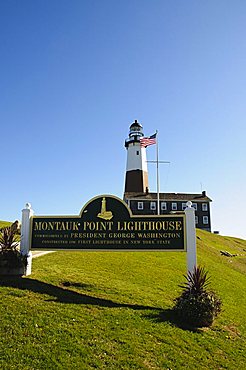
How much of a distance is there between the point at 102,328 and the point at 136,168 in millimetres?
51719

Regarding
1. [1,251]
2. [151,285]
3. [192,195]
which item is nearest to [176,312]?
[151,285]

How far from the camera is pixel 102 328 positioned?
328 inches

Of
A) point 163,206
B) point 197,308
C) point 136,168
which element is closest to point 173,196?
point 163,206

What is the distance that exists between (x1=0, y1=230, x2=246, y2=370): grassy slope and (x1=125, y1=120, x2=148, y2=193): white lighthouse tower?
45.5 metres

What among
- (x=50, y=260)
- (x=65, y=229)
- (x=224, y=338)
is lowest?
(x=224, y=338)

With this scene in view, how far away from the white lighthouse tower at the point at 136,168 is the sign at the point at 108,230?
46.4m

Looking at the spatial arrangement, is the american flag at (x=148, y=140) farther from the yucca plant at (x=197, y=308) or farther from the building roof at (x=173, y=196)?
the yucca plant at (x=197, y=308)

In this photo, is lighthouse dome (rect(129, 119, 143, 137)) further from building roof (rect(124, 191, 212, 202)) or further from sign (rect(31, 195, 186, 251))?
sign (rect(31, 195, 186, 251))

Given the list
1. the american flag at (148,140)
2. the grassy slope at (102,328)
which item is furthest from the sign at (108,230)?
the american flag at (148,140)

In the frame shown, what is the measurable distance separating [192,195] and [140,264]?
165ft

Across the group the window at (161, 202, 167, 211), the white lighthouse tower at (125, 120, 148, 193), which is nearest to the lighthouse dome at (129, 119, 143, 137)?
the white lighthouse tower at (125, 120, 148, 193)

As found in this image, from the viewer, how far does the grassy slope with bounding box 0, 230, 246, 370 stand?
7004 mm

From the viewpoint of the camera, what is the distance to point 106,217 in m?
13.0

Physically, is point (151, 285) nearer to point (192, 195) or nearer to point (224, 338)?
point (224, 338)
